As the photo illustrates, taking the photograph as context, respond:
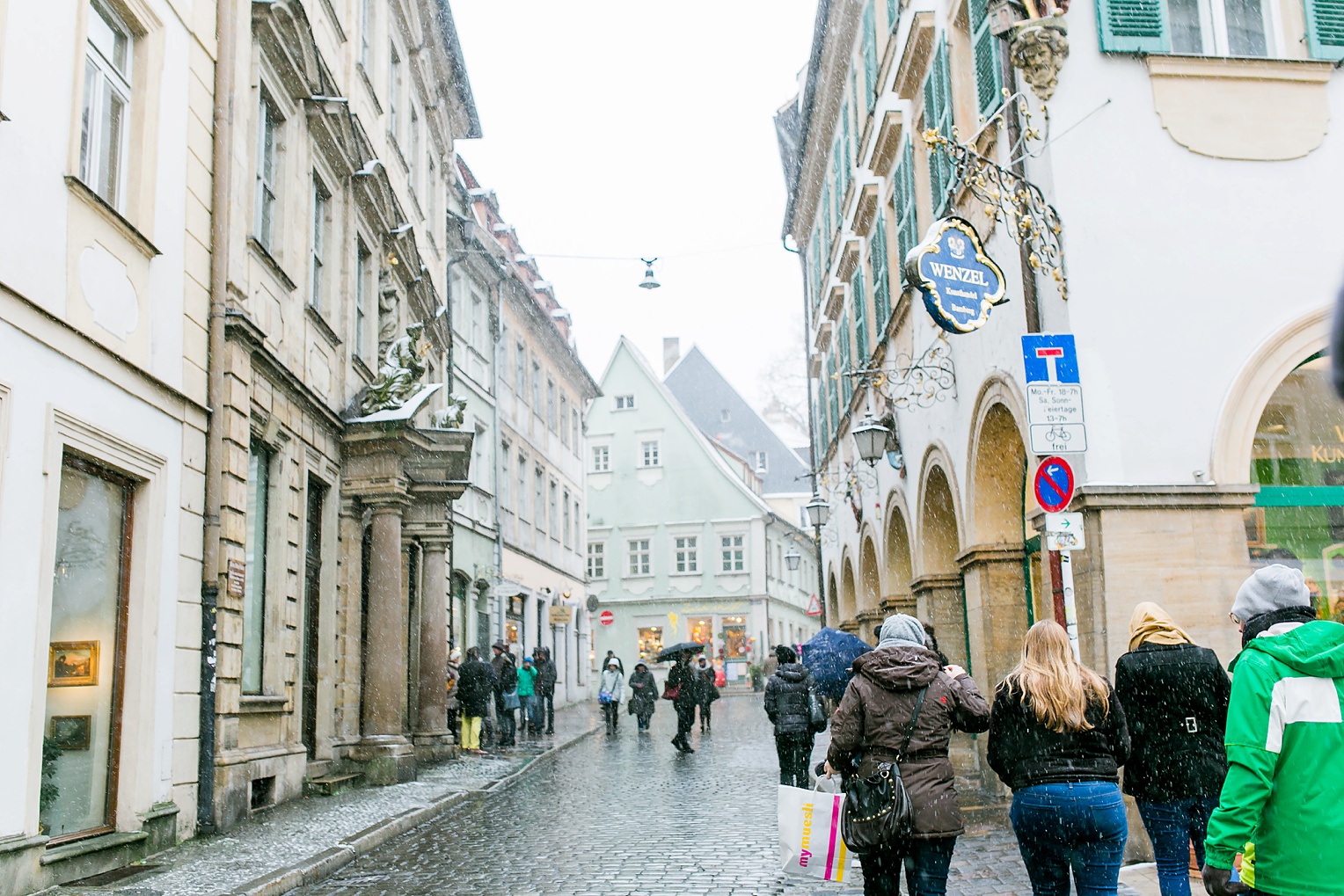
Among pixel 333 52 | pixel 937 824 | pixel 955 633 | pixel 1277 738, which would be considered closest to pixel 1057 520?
pixel 937 824

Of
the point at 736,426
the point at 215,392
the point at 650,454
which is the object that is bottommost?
the point at 215,392

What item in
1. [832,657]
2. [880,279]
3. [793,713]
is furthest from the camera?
[880,279]

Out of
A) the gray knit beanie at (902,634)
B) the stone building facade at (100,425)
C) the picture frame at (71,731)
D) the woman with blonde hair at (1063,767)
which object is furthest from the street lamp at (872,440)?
the woman with blonde hair at (1063,767)

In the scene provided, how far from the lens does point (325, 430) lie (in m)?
15.7

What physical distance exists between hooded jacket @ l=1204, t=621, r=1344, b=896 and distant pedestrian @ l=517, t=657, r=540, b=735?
2016 centimetres

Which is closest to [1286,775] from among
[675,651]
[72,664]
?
[72,664]

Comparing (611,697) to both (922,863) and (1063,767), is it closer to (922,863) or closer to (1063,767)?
(922,863)

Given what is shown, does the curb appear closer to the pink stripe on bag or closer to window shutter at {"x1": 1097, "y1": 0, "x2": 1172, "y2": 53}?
the pink stripe on bag

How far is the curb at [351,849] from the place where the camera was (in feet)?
27.3

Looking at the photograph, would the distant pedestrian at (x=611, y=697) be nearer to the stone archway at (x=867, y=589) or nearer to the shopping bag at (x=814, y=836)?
the stone archway at (x=867, y=589)

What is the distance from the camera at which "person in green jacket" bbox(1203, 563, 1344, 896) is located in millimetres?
3703

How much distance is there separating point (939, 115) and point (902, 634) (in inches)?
366

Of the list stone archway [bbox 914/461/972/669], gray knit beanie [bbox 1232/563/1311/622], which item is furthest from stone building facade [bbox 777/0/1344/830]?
stone archway [bbox 914/461/972/669]

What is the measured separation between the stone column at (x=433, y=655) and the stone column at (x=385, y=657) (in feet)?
6.76
